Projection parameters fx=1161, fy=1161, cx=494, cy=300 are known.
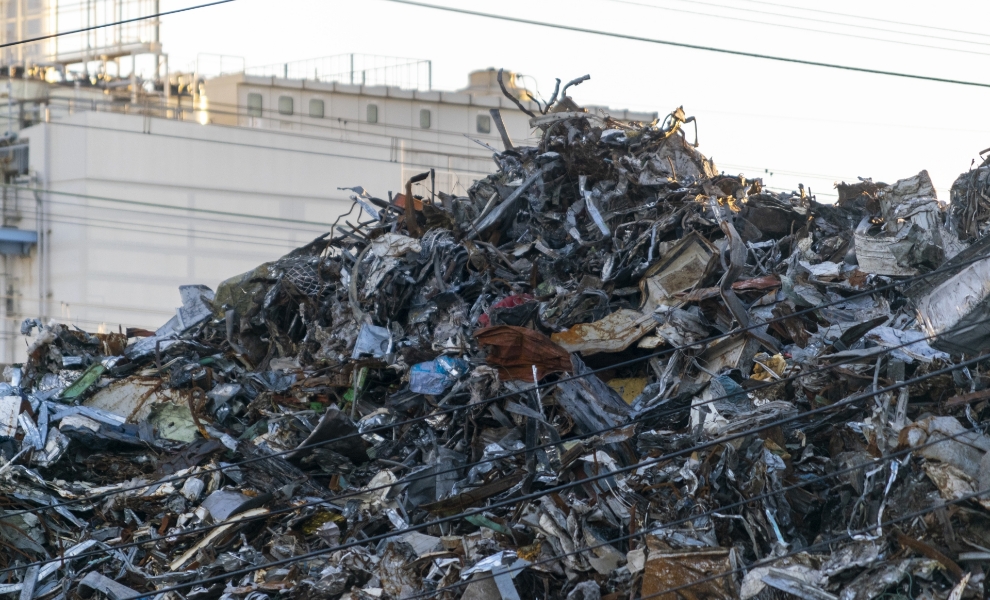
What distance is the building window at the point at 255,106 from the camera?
42.6 metres

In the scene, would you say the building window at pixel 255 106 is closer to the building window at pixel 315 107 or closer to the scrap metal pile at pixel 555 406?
A: the building window at pixel 315 107

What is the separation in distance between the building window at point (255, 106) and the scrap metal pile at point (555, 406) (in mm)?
27940

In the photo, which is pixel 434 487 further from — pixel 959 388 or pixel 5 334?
pixel 5 334

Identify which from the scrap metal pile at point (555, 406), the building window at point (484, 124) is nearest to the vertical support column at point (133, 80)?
the building window at point (484, 124)

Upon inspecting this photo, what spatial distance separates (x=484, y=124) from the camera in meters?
45.9

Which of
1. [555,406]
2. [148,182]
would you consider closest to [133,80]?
[148,182]

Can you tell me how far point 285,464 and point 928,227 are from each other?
277 inches

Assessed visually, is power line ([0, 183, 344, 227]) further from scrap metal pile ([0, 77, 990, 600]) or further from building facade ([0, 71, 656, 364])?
scrap metal pile ([0, 77, 990, 600])

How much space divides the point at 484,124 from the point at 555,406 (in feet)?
117

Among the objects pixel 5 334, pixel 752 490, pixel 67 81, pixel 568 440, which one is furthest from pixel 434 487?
pixel 67 81

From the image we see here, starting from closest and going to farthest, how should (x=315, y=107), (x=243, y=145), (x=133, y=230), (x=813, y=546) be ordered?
1. (x=813, y=546)
2. (x=133, y=230)
3. (x=243, y=145)
4. (x=315, y=107)

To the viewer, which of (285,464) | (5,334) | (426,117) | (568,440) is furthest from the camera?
(426,117)

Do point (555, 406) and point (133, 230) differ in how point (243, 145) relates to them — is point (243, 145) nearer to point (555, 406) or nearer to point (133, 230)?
point (133, 230)

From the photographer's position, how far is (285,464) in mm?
11430
